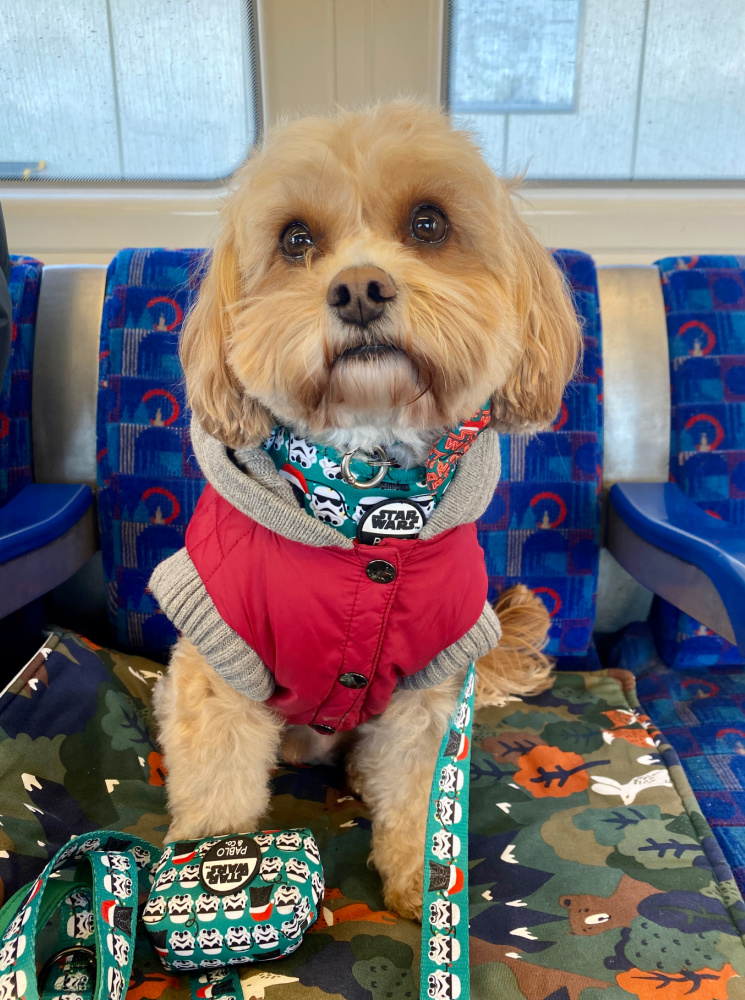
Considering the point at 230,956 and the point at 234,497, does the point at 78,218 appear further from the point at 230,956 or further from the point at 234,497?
the point at 230,956

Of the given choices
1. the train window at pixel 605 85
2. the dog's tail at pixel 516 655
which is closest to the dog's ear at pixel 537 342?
the dog's tail at pixel 516 655

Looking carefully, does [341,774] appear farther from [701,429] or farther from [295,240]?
[701,429]

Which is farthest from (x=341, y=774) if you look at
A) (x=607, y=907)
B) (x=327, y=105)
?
(x=327, y=105)

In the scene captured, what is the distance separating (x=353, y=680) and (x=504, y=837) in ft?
1.23

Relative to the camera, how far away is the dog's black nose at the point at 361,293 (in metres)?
0.74

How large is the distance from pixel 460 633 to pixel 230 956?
0.49 meters

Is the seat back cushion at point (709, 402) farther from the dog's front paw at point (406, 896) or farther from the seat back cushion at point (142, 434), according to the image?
the seat back cushion at point (142, 434)

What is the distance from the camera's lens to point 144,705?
1.32 meters

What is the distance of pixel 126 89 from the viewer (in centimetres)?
183

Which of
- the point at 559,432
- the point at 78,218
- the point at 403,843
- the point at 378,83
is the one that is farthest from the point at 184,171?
the point at 403,843

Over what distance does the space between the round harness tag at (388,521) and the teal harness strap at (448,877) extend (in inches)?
10.7

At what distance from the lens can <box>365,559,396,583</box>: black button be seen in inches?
36.6

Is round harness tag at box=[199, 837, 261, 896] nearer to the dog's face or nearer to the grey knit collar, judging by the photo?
the grey knit collar

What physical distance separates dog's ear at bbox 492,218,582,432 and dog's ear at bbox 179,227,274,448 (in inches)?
13.3
